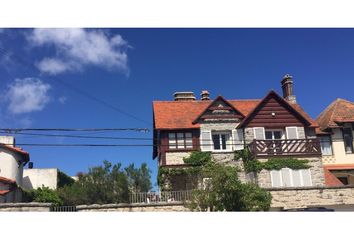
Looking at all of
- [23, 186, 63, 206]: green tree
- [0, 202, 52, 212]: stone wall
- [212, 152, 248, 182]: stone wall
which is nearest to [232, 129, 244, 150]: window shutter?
[212, 152, 248, 182]: stone wall

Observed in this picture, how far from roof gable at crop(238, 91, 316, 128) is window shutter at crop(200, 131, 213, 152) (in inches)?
81.8

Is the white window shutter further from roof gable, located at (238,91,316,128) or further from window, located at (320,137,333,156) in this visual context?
window, located at (320,137,333,156)

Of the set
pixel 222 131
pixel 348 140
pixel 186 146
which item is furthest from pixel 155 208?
pixel 348 140

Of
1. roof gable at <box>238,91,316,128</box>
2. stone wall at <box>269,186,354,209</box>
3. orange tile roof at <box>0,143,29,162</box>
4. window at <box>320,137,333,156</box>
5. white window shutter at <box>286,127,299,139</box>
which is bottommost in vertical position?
stone wall at <box>269,186,354,209</box>

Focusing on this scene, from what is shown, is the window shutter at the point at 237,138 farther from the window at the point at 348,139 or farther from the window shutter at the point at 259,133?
the window at the point at 348,139

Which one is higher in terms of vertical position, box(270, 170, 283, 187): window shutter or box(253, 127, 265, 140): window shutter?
box(253, 127, 265, 140): window shutter

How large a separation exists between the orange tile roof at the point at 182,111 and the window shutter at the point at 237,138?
4.52 ft

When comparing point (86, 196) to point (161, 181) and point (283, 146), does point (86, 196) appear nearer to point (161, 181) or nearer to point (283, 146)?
point (161, 181)

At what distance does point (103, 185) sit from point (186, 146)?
6421mm

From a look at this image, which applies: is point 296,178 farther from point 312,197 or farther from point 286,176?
point 312,197

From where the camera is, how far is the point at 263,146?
962 inches

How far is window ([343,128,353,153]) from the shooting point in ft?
88.4

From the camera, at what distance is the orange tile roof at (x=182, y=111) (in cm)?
2545

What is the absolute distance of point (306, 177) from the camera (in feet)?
79.0
